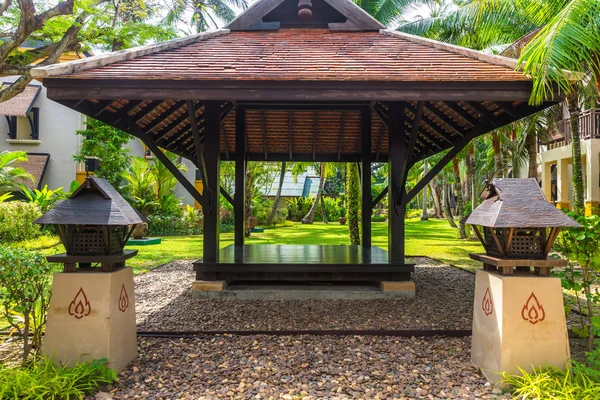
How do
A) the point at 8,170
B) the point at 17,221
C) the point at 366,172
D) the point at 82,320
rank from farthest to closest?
the point at 8,170 → the point at 17,221 → the point at 366,172 → the point at 82,320

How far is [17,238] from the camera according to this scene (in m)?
13.8

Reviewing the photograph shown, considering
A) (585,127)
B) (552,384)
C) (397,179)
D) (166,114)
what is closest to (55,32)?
(166,114)

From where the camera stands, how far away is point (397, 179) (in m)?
6.55

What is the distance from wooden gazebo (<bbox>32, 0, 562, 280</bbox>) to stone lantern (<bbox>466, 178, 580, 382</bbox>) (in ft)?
5.44

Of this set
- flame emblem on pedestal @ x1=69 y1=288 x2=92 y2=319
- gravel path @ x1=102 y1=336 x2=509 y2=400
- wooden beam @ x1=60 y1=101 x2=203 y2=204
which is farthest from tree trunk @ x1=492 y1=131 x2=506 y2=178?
flame emblem on pedestal @ x1=69 y1=288 x2=92 y2=319

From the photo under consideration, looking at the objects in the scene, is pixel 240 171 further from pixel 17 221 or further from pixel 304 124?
pixel 17 221

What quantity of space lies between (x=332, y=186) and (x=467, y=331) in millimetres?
39462

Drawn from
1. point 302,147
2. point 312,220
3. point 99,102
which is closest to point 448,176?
point 312,220

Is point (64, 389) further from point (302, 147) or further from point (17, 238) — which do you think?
point (17, 238)

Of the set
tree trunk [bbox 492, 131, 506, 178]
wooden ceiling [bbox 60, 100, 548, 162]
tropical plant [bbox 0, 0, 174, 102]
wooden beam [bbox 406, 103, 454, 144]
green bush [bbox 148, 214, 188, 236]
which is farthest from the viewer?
green bush [bbox 148, 214, 188, 236]

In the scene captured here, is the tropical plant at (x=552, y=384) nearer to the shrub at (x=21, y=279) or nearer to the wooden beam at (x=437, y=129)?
the shrub at (x=21, y=279)

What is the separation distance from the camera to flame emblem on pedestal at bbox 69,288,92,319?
12.1ft

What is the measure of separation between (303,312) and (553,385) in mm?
3245

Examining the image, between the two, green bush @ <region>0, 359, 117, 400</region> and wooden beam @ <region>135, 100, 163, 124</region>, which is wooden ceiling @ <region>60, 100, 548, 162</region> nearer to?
wooden beam @ <region>135, 100, 163, 124</region>
